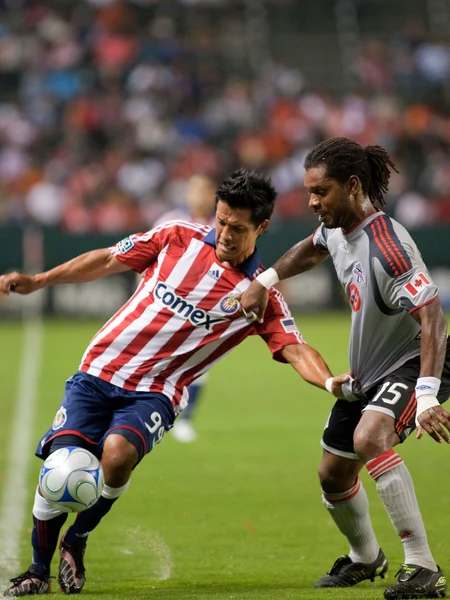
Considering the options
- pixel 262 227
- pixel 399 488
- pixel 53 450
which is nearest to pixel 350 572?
pixel 399 488

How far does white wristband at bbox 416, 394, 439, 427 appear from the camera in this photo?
4.87 metres

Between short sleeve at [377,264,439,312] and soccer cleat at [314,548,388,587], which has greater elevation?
short sleeve at [377,264,439,312]

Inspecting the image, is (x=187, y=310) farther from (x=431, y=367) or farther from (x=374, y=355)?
(x=431, y=367)

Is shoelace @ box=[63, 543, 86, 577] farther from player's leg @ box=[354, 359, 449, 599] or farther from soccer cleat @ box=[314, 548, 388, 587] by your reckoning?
player's leg @ box=[354, 359, 449, 599]

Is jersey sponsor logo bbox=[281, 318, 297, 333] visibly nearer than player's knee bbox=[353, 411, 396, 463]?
No

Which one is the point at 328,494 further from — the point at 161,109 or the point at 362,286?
the point at 161,109

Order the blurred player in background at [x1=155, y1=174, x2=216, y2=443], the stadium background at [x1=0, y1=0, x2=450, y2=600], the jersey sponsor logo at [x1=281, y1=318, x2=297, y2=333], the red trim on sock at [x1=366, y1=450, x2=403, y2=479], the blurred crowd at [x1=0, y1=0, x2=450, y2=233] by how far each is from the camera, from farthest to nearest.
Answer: the blurred crowd at [x1=0, y1=0, x2=450, y2=233] → the stadium background at [x1=0, y1=0, x2=450, y2=600] → the blurred player in background at [x1=155, y1=174, x2=216, y2=443] → the jersey sponsor logo at [x1=281, y1=318, x2=297, y2=333] → the red trim on sock at [x1=366, y1=450, x2=403, y2=479]

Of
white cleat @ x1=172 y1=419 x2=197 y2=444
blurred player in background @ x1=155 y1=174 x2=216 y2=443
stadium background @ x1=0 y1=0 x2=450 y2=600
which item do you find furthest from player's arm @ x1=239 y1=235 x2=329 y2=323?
stadium background @ x1=0 y1=0 x2=450 y2=600

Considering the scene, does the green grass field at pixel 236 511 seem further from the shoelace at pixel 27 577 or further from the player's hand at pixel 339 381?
the player's hand at pixel 339 381

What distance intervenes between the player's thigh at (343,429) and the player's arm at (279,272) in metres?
0.63

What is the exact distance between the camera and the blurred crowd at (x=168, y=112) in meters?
21.1

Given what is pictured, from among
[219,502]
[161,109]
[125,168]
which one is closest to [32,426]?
[219,502]

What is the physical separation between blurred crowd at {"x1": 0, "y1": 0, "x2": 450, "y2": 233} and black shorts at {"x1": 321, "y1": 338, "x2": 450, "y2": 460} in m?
15.1

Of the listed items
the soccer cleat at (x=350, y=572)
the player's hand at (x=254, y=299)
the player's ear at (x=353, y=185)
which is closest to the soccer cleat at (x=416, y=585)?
the soccer cleat at (x=350, y=572)
